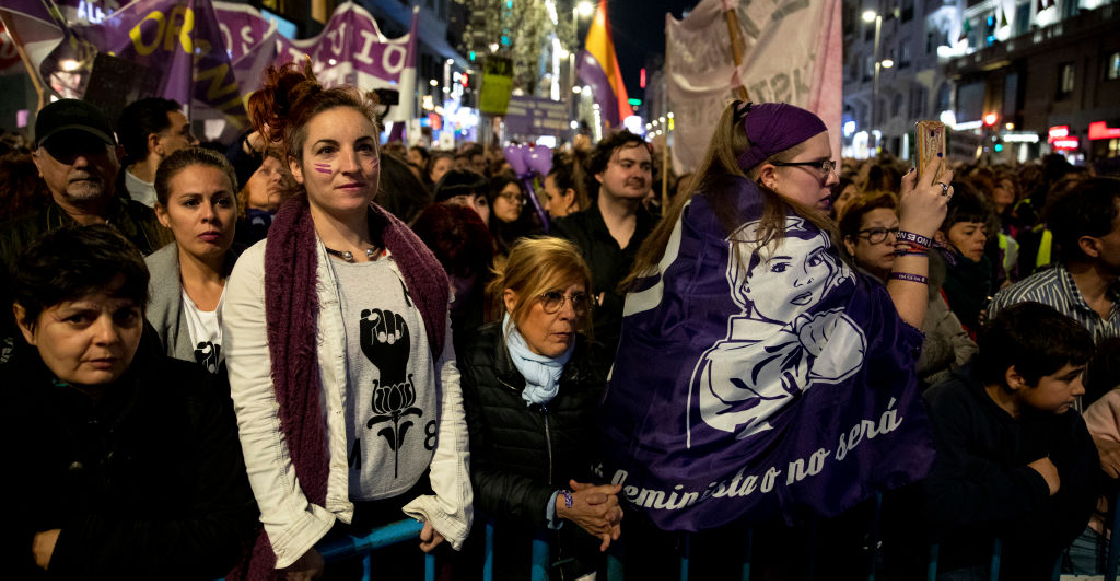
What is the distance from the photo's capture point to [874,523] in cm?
299

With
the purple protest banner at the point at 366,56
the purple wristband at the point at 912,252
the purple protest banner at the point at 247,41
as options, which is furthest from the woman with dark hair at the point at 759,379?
the purple protest banner at the point at 366,56

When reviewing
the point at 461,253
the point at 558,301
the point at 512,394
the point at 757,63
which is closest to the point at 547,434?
the point at 512,394

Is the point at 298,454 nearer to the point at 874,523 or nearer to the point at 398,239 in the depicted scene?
the point at 398,239

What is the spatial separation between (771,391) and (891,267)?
70.6 inches

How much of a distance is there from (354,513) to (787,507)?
130 cm

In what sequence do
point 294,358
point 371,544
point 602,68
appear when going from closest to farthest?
point 294,358, point 371,544, point 602,68

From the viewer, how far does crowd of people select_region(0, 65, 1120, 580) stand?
6.87 ft

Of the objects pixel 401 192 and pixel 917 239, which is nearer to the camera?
pixel 917 239

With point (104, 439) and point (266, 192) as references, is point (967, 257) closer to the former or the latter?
point (266, 192)

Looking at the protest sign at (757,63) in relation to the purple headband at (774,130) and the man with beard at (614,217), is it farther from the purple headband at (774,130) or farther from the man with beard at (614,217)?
the purple headband at (774,130)

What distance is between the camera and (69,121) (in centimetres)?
377

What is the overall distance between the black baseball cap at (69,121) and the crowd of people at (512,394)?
0.59m

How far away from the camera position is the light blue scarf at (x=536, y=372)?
278 centimetres

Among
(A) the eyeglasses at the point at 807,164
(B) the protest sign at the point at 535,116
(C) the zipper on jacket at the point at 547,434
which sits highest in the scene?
(B) the protest sign at the point at 535,116
